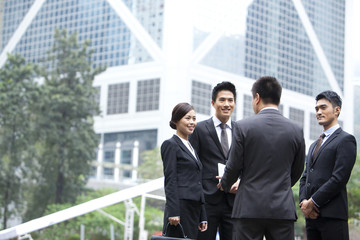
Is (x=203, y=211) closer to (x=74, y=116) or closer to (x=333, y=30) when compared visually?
(x=74, y=116)

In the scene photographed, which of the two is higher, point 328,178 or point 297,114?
point 297,114

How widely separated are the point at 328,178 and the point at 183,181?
3.81ft

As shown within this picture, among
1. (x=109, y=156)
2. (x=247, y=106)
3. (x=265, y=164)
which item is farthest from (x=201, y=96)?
(x=265, y=164)

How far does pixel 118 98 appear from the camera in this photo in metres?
67.4

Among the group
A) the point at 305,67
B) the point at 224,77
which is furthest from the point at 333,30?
the point at 224,77

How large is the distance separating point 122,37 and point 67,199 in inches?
1456

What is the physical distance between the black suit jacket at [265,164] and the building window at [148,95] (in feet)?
199

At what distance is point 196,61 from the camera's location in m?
65.4

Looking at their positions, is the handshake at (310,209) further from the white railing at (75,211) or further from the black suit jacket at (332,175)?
the white railing at (75,211)

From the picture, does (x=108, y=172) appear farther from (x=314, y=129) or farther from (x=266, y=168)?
(x=266, y=168)

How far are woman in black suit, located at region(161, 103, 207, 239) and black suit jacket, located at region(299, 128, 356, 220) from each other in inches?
35.1

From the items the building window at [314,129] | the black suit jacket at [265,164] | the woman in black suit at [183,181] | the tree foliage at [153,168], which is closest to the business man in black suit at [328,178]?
the black suit jacket at [265,164]

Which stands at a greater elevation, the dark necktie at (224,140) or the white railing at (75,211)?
the dark necktie at (224,140)

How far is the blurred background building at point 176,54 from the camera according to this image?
6519 cm
